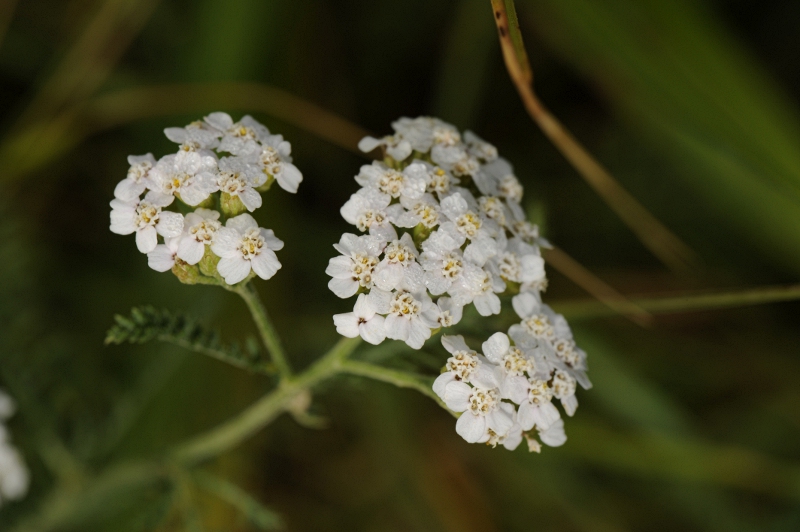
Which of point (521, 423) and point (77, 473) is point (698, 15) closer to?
point (521, 423)

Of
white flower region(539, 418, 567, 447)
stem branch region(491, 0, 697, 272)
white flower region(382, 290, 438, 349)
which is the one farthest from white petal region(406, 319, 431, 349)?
stem branch region(491, 0, 697, 272)

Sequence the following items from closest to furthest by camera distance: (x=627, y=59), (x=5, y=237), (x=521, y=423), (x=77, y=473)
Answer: (x=521, y=423) → (x=77, y=473) → (x=5, y=237) → (x=627, y=59)

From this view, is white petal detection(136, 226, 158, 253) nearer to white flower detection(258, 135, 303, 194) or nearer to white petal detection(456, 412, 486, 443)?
white flower detection(258, 135, 303, 194)

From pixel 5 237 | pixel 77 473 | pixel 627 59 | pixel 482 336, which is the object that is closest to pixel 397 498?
pixel 77 473

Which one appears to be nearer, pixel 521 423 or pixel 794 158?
pixel 521 423

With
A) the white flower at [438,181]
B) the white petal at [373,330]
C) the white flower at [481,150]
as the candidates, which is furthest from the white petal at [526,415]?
the white flower at [481,150]
